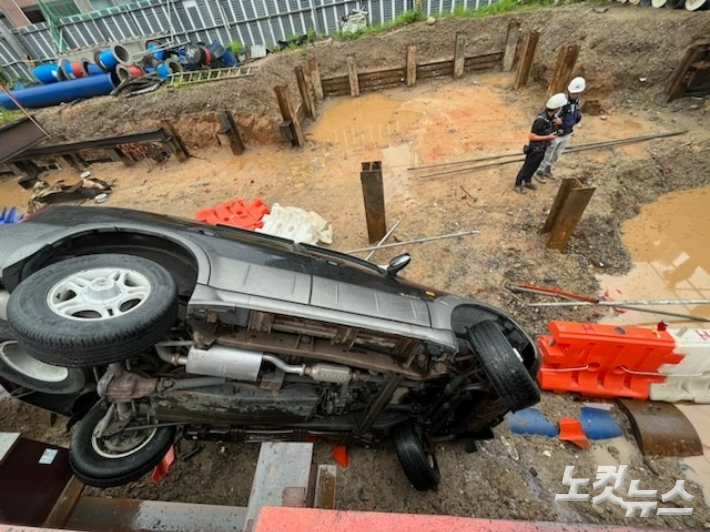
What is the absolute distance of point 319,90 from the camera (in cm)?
999

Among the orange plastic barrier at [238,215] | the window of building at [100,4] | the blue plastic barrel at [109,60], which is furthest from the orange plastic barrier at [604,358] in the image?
the window of building at [100,4]

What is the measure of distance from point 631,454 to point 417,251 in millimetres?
3377

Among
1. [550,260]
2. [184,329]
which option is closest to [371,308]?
[184,329]

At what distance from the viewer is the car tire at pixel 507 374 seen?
6.46ft

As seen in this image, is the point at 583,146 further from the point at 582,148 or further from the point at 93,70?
the point at 93,70

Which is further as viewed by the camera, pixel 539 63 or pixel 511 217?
pixel 539 63

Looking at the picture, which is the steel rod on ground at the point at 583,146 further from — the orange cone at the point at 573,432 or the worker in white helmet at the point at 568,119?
the orange cone at the point at 573,432

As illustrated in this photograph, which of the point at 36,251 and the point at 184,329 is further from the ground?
the point at 36,251

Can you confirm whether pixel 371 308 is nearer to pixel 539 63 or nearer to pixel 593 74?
pixel 593 74

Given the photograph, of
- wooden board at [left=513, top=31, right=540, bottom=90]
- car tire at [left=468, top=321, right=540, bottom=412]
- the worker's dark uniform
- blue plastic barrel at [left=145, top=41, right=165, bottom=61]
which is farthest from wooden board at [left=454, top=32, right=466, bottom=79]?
car tire at [left=468, top=321, right=540, bottom=412]

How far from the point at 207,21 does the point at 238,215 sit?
1046 centimetres

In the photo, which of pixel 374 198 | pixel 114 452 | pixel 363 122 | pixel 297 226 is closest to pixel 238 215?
pixel 297 226

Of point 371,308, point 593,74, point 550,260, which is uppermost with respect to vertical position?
point 371,308

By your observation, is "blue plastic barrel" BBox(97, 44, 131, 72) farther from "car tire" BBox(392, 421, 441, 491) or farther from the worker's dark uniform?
"car tire" BBox(392, 421, 441, 491)
